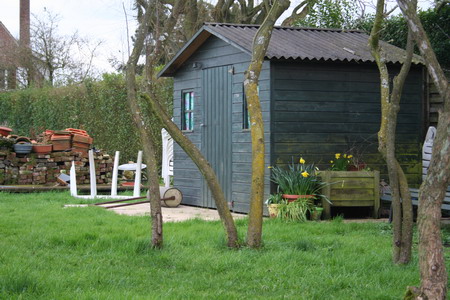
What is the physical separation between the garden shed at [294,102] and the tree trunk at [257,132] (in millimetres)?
3147

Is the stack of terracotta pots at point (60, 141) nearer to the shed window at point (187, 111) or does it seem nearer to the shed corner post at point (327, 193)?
the shed window at point (187, 111)

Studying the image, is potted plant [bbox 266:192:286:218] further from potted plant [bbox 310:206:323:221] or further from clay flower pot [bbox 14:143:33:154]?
clay flower pot [bbox 14:143:33:154]

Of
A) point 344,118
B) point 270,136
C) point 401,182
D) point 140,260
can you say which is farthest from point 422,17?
point 140,260

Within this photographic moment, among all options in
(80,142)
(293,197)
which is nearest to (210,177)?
(293,197)

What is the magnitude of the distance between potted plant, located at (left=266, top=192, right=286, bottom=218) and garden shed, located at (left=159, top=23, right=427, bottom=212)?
262mm

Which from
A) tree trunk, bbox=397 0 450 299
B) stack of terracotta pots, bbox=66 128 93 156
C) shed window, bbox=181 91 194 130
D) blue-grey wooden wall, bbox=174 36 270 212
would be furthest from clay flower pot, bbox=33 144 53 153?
tree trunk, bbox=397 0 450 299

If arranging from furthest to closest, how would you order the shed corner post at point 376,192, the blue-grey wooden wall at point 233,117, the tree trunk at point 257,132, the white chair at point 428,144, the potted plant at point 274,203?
the blue-grey wooden wall at point 233,117 < the white chair at point 428,144 < the shed corner post at point 376,192 < the potted plant at point 274,203 < the tree trunk at point 257,132

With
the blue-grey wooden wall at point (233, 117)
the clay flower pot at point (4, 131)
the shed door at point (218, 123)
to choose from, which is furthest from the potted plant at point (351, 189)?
the clay flower pot at point (4, 131)

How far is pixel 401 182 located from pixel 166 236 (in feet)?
9.22

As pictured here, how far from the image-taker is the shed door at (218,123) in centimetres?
1122

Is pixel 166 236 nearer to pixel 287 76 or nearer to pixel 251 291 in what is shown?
pixel 251 291

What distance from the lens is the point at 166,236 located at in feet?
24.7

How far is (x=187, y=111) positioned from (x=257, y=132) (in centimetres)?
609

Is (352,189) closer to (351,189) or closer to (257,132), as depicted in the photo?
(351,189)
